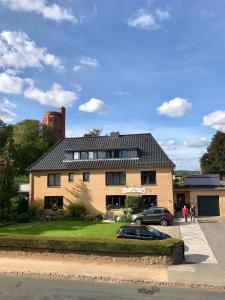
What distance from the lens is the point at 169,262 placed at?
63.1 ft

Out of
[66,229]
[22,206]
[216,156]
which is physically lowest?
[66,229]

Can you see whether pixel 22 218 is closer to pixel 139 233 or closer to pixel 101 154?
pixel 101 154

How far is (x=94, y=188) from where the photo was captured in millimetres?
40562

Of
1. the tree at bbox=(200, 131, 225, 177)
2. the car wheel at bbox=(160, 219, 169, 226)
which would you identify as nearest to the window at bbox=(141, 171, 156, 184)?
the car wheel at bbox=(160, 219, 169, 226)

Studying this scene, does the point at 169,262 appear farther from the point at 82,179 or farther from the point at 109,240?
the point at 82,179

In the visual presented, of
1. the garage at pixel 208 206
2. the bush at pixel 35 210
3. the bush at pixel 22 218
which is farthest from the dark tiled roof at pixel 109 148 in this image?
the bush at pixel 22 218

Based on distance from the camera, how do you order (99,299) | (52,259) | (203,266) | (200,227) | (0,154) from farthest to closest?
1. (0,154)
2. (200,227)
3. (52,259)
4. (203,266)
5. (99,299)

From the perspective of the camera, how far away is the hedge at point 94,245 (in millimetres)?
19375

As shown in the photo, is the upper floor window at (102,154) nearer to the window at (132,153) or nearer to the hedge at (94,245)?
the window at (132,153)

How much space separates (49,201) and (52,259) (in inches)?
855

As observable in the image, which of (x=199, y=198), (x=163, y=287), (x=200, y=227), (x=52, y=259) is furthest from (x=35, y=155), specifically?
(x=163, y=287)

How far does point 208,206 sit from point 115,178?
1069cm

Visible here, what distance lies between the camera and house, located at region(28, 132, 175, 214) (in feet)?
128

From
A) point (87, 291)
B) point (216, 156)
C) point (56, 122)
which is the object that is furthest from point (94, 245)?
point (56, 122)
